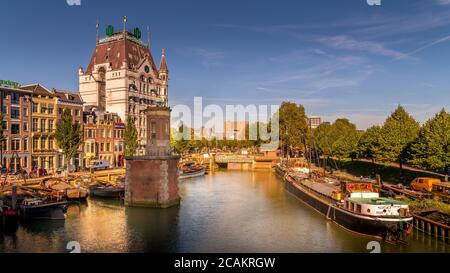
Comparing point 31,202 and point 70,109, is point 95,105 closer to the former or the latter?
point 70,109

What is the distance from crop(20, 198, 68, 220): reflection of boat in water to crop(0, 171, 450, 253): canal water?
4.89ft

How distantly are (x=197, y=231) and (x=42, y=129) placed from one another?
2171 inches

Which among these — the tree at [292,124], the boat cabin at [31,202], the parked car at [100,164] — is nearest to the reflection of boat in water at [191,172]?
the parked car at [100,164]

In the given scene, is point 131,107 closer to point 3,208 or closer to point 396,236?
point 3,208

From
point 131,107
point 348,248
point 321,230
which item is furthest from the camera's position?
point 131,107

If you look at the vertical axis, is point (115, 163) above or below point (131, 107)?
below

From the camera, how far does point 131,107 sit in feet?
382

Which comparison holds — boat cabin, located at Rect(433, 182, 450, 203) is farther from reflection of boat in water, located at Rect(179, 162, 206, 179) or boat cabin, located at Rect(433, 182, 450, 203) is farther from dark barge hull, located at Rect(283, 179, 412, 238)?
reflection of boat in water, located at Rect(179, 162, 206, 179)

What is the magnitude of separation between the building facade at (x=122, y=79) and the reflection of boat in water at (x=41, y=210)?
216 ft

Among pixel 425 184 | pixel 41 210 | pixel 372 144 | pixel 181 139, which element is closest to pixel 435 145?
pixel 425 184

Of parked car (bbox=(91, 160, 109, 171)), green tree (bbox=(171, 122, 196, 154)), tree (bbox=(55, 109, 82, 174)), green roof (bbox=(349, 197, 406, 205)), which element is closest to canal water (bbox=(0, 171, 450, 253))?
green roof (bbox=(349, 197, 406, 205))

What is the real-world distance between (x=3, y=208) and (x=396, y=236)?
43.2 metres

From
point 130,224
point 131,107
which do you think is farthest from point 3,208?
point 131,107

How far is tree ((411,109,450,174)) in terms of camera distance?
59.8 meters
